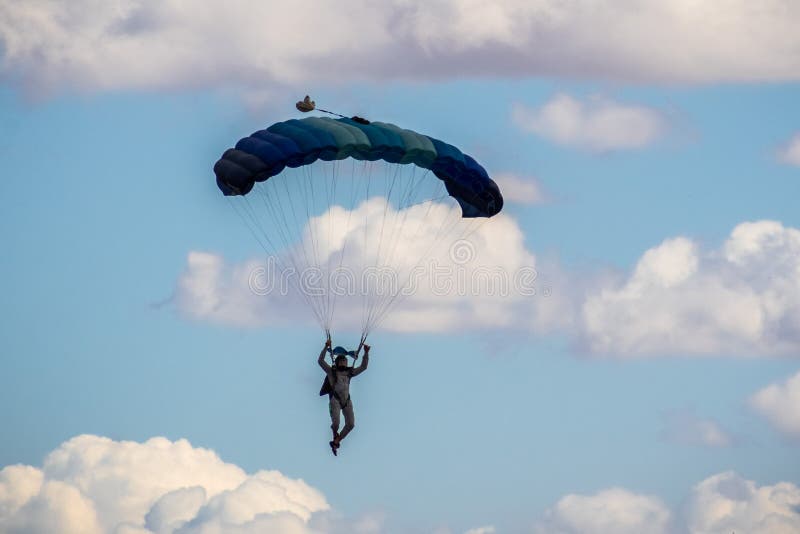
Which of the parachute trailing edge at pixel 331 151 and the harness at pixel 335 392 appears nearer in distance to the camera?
the harness at pixel 335 392

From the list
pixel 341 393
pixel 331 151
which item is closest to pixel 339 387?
pixel 341 393

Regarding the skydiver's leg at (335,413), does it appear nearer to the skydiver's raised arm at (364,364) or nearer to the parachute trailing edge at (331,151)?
the skydiver's raised arm at (364,364)

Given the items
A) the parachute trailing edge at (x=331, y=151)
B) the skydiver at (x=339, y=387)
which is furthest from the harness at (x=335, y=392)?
the parachute trailing edge at (x=331, y=151)

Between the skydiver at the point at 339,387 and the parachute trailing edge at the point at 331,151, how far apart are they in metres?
5.02

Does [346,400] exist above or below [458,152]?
below

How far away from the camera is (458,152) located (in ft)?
279

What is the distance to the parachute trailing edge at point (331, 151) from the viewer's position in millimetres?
82375

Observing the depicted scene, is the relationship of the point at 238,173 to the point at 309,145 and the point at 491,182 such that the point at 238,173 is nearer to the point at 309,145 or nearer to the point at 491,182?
the point at 309,145

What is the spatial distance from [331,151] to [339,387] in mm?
6344

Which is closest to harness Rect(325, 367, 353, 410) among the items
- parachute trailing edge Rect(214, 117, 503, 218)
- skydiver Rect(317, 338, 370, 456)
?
skydiver Rect(317, 338, 370, 456)

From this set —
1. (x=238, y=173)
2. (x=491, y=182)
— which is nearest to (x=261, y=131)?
(x=238, y=173)

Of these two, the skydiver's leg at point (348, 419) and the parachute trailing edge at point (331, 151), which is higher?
the parachute trailing edge at point (331, 151)

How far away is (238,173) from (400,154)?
446cm

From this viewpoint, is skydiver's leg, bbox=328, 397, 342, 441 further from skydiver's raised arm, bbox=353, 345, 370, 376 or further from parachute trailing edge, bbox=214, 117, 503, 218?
parachute trailing edge, bbox=214, 117, 503, 218
